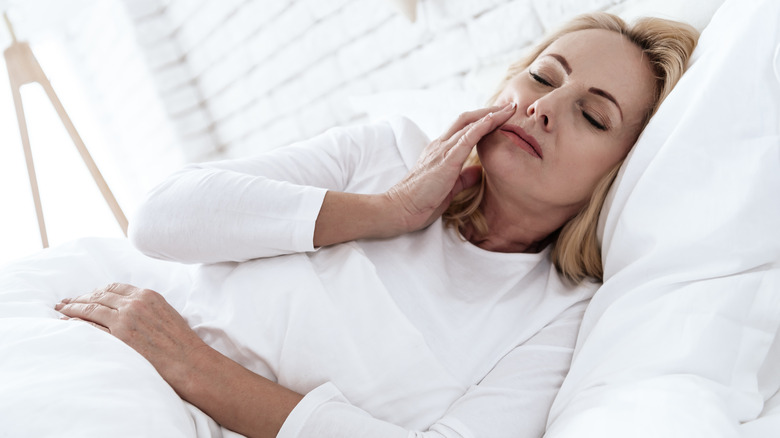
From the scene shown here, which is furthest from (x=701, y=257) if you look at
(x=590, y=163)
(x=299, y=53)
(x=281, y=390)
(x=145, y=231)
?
(x=299, y=53)

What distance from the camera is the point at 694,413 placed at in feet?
2.13

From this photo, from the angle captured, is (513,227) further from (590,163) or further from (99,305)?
(99,305)

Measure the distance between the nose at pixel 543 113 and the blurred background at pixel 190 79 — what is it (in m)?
0.72

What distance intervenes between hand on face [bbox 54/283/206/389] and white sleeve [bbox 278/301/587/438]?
0.21m

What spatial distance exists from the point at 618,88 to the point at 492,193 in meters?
0.31

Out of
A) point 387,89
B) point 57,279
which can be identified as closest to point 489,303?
point 57,279

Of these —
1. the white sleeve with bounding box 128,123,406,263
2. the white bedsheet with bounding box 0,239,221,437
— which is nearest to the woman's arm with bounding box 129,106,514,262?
the white sleeve with bounding box 128,123,406,263

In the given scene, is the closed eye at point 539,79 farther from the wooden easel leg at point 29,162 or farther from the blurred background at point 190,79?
the wooden easel leg at point 29,162

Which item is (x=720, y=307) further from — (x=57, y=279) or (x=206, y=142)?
(x=206, y=142)

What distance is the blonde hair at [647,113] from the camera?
113 cm

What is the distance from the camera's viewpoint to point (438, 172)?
1.09 m

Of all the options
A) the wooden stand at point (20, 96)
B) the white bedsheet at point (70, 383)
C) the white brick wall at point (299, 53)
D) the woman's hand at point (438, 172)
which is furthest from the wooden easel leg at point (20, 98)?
the woman's hand at point (438, 172)

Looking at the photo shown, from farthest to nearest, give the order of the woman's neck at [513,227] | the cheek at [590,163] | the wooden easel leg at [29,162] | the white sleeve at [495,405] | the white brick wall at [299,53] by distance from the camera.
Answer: the wooden easel leg at [29,162], the white brick wall at [299,53], the woman's neck at [513,227], the cheek at [590,163], the white sleeve at [495,405]

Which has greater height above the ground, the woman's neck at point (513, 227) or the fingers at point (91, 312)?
the fingers at point (91, 312)
